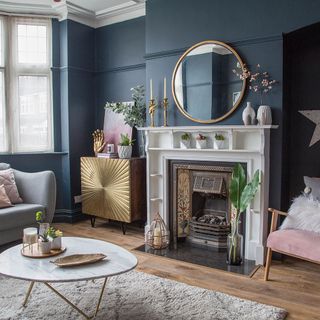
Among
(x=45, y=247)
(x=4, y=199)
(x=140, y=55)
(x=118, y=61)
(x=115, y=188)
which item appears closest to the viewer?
(x=45, y=247)

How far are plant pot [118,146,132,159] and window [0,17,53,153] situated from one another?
1.13m

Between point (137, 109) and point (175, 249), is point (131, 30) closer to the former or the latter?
point (137, 109)

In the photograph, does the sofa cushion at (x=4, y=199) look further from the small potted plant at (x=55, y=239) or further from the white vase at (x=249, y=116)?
the white vase at (x=249, y=116)

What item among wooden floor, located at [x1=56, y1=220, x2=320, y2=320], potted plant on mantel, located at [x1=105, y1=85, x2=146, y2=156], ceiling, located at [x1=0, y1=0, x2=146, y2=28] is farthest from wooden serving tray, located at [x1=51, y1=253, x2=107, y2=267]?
ceiling, located at [x1=0, y1=0, x2=146, y2=28]

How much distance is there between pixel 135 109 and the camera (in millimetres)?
4238

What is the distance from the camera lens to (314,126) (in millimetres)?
3404

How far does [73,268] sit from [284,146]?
7.28ft

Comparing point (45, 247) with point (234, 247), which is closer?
point (45, 247)

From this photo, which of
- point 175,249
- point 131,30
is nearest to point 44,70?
point 131,30

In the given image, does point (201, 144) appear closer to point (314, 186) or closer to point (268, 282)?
point (314, 186)

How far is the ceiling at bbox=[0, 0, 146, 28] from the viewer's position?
429cm

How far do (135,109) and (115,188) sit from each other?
979mm

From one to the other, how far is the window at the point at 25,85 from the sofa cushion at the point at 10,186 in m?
0.72

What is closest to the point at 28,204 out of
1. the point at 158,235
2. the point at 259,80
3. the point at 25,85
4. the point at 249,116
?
the point at 158,235
